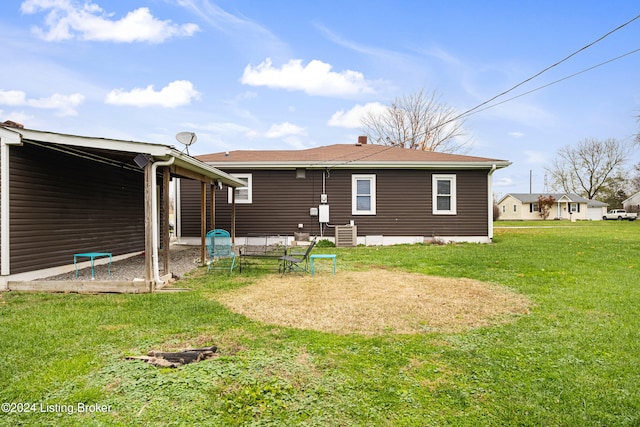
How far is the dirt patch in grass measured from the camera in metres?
4.41

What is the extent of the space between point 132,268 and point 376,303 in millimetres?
5996

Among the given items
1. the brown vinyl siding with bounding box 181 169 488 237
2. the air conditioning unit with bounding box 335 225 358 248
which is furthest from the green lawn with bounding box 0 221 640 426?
the brown vinyl siding with bounding box 181 169 488 237

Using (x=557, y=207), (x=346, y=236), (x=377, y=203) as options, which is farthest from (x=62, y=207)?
(x=557, y=207)

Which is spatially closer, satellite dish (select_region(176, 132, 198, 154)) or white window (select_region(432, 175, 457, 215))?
satellite dish (select_region(176, 132, 198, 154))

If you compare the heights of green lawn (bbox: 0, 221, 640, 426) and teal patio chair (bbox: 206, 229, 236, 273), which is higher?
teal patio chair (bbox: 206, 229, 236, 273)

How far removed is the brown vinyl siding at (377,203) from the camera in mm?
13633

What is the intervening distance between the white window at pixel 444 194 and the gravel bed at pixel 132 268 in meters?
8.23

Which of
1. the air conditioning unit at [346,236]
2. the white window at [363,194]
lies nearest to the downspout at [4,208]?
the air conditioning unit at [346,236]

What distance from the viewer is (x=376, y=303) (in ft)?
17.5

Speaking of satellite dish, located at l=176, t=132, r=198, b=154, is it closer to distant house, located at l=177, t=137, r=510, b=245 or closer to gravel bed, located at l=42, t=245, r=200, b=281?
gravel bed, located at l=42, t=245, r=200, b=281

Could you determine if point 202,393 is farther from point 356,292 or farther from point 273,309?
point 356,292

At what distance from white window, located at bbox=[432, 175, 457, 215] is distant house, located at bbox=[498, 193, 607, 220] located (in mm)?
36659

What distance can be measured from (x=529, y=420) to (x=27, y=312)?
18.2 ft

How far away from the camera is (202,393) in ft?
8.89
